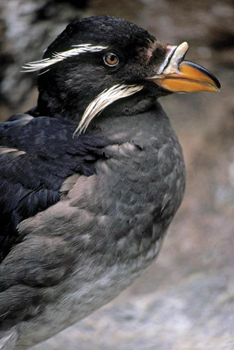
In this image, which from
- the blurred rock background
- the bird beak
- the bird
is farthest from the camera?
the blurred rock background

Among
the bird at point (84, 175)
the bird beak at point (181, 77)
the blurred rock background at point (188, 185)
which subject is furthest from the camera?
the blurred rock background at point (188, 185)

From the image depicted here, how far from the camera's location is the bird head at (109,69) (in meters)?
2.87

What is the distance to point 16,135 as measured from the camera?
304 centimetres

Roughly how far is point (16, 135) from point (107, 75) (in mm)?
530

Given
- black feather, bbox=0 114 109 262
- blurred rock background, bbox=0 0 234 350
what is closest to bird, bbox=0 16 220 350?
black feather, bbox=0 114 109 262

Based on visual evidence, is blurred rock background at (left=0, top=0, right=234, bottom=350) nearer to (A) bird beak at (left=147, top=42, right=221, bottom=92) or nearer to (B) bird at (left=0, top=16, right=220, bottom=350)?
(B) bird at (left=0, top=16, right=220, bottom=350)

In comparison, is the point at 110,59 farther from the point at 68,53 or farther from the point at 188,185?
the point at 188,185

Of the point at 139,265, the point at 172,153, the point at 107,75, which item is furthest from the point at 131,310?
the point at 107,75

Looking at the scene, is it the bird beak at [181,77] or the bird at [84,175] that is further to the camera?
the bird beak at [181,77]

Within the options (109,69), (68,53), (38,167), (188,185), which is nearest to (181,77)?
(109,69)

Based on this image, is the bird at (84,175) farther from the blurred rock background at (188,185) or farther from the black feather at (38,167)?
the blurred rock background at (188,185)

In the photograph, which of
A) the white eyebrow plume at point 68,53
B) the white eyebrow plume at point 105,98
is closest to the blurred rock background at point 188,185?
the white eyebrow plume at point 68,53

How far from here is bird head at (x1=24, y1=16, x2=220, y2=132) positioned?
2867 millimetres

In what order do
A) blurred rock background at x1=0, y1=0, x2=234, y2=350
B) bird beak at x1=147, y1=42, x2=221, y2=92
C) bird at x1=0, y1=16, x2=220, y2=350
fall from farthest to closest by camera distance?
blurred rock background at x1=0, y1=0, x2=234, y2=350
bird beak at x1=147, y1=42, x2=221, y2=92
bird at x1=0, y1=16, x2=220, y2=350
